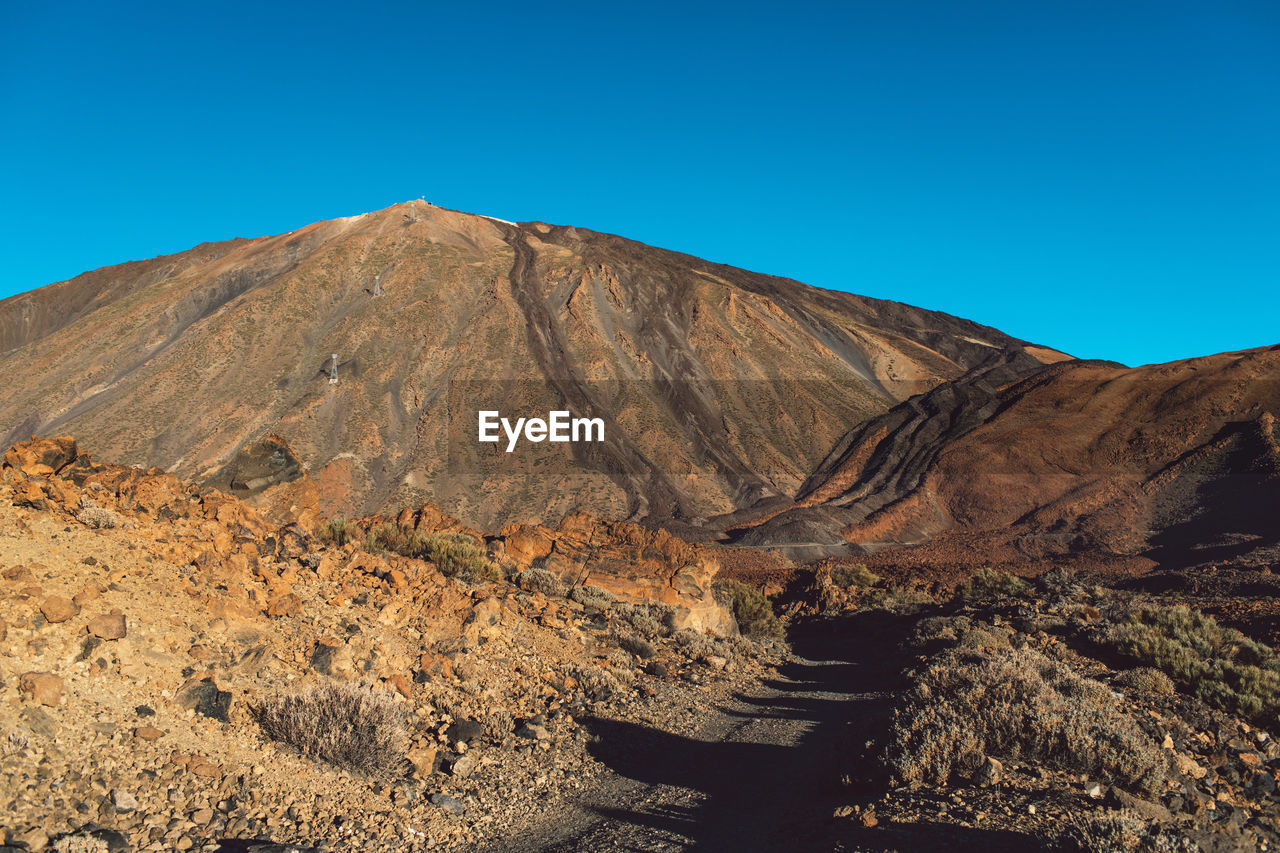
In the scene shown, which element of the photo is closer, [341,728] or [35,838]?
[35,838]

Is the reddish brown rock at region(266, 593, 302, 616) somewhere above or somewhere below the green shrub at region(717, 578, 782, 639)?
above

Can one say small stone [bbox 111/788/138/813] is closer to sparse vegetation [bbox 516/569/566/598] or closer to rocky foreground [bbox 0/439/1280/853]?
rocky foreground [bbox 0/439/1280/853]

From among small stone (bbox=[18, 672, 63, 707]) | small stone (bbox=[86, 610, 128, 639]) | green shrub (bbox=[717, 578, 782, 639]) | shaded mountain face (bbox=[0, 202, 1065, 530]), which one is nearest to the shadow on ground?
small stone (bbox=[18, 672, 63, 707])

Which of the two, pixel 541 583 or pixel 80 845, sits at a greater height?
pixel 541 583

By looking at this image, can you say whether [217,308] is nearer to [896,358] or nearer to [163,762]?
[896,358]

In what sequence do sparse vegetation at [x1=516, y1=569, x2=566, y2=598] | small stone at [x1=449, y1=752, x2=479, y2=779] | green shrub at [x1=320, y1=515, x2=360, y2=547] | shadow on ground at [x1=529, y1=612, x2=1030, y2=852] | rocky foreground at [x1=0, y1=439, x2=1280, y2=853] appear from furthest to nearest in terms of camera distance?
sparse vegetation at [x1=516, y1=569, x2=566, y2=598] → green shrub at [x1=320, y1=515, x2=360, y2=547] → small stone at [x1=449, y1=752, x2=479, y2=779] → shadow on ground at [x1=529, y1=612, x2=1030, y2=852] → rocky foreground at [x1=0, y1=439, x2=1280, y2=853]

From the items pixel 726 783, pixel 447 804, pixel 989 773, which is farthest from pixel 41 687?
pixel 989 773

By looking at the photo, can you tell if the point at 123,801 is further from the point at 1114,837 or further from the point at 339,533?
the point at 339,533
